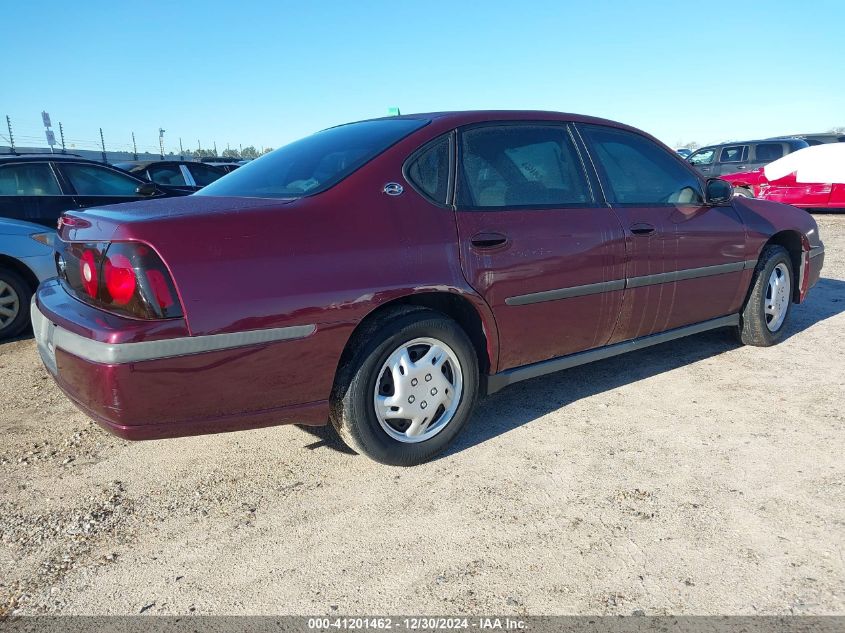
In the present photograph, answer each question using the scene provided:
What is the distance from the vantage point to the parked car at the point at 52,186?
552cm

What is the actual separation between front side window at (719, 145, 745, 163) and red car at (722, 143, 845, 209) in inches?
82.9

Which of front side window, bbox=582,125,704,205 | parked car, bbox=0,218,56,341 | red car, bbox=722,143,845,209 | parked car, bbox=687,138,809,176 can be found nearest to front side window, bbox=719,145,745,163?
parked car, bbox=687,138,809,176

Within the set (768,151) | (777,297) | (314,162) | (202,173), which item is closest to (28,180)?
(314,162)

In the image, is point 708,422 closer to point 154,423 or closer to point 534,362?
point 534,362

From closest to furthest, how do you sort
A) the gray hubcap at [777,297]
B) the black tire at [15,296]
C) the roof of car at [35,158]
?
the gray hubcap at [777,297]
the black tire at [15,296]
the roof of car at [35,158]

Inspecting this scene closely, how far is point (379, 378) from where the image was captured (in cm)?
264

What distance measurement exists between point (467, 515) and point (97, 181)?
17.8ft

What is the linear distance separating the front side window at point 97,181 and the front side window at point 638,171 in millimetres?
4796

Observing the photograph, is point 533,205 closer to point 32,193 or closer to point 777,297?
point 777,297

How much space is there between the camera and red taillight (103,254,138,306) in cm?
216

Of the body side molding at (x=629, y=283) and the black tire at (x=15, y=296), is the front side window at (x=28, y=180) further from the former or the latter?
the body side molding at (x=629, y=283)

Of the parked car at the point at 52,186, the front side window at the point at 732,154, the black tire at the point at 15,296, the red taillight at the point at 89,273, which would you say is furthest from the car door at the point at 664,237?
the front side window at the point at 732,154

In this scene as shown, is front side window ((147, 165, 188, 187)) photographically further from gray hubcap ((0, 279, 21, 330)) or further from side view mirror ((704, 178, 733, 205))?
side view mirror ((704, 178, 733, 205))

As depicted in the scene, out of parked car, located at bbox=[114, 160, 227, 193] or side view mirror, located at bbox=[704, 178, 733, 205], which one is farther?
parked car, located at bbox=[114, 160, 227, 193]
